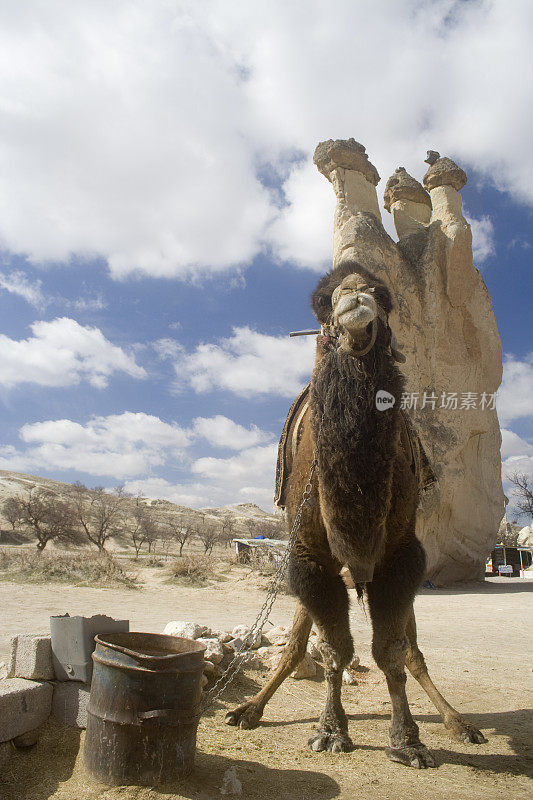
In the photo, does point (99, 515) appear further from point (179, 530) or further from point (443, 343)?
point (443, 343)

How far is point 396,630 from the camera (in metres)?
3.52

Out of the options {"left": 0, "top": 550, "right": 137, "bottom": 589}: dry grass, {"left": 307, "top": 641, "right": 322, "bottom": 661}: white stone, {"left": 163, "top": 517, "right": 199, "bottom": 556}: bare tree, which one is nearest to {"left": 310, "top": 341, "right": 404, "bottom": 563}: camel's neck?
{"left": 307, "top": 641, "right": 322, "bottom": 661}: white stone

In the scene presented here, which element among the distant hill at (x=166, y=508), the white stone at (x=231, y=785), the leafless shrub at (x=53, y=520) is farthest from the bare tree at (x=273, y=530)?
the white stone at (x=231, y=785)

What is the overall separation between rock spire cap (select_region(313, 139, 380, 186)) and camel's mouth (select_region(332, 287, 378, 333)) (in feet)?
53.6

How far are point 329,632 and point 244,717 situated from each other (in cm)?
113

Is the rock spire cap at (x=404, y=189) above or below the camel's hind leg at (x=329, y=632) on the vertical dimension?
above

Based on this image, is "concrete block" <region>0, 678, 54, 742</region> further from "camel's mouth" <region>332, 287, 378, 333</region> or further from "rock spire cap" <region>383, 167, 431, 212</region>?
"rock spire cap" <region>383, 167, 431, 212</region>

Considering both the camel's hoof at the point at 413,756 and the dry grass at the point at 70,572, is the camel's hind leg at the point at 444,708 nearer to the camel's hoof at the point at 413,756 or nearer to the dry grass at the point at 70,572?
the camel's hoof at the point at 413,756

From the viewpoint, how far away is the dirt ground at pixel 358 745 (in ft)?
9.45

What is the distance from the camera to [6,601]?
32.2 ft

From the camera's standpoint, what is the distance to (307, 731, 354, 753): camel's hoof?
3531 mm

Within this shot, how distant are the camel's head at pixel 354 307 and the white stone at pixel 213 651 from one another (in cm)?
305

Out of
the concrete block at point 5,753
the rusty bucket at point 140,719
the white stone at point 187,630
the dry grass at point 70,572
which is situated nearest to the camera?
the rusty bucket at point 140,719

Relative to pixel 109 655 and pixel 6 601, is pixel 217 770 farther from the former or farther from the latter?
pixel 6 601
